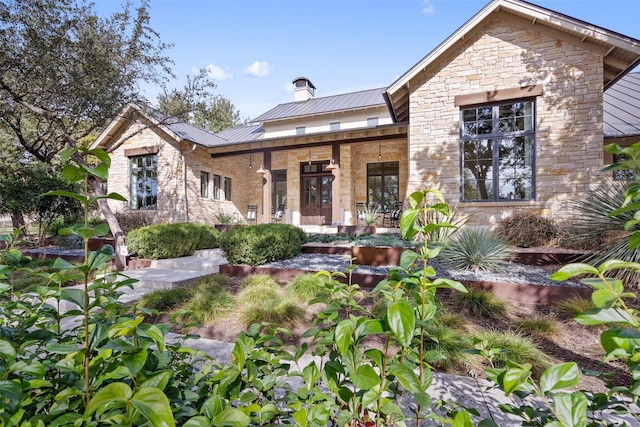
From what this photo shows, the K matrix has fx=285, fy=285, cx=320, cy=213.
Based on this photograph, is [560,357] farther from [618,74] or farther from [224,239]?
[618,74]

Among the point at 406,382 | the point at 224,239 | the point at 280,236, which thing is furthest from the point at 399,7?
the point at 406,382

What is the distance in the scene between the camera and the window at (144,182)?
1212cm

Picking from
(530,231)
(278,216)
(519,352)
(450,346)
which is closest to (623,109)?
(530,231)

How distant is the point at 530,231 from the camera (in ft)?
21.7

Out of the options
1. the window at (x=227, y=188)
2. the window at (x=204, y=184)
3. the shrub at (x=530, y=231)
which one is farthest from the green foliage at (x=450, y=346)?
the window at (x=227, y=188)

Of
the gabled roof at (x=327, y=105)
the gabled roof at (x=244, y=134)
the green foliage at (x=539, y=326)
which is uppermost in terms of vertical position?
the gabled roof at (x=327, y=105)

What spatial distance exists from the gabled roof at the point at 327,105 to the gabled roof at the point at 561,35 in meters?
6.13

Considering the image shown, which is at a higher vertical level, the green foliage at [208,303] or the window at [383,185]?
the window at [383,185]

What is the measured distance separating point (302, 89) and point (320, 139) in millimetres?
8974

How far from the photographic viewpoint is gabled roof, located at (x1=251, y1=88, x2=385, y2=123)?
14336 millimetres

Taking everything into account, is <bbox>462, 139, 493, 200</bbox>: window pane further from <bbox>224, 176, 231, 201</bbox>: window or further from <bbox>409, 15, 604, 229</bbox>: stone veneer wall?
<bbox>224, 176, 231, 201</bbox>: window

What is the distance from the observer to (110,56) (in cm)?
790

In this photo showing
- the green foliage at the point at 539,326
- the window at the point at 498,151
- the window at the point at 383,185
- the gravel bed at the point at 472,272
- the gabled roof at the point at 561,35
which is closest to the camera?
the green foliage at the point at 539,326

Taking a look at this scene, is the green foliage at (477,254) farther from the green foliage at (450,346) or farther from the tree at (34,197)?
the tree at (34,197)
